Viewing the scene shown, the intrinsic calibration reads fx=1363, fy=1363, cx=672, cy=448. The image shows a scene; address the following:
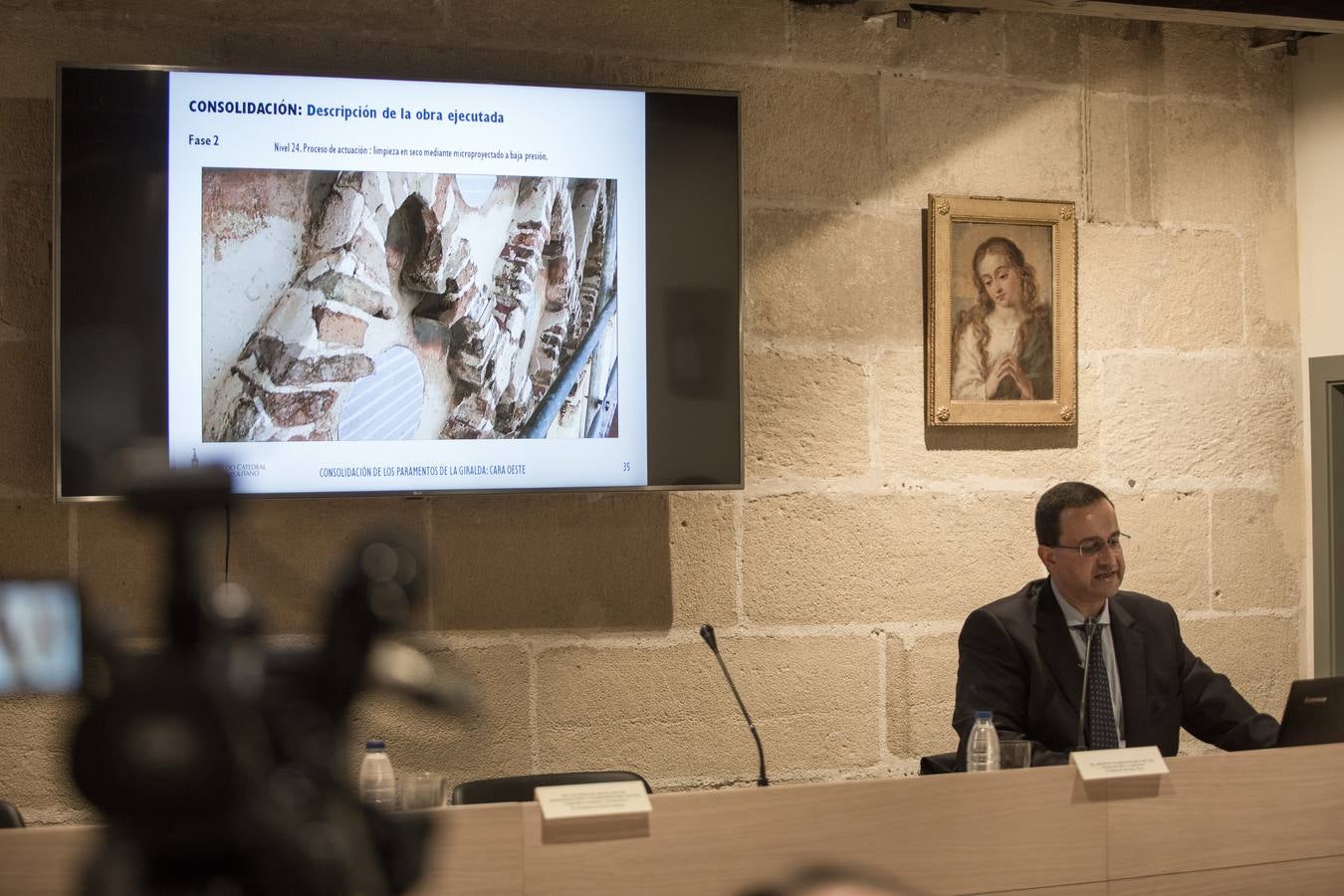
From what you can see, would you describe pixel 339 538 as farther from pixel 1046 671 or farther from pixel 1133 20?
pixel 1133 20

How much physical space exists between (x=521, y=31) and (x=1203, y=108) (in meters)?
2.03

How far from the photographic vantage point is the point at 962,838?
1761 mm

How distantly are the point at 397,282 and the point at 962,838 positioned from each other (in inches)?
79.5

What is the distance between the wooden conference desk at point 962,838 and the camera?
162 centimetres

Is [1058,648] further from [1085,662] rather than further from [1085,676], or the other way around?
[1085,676]

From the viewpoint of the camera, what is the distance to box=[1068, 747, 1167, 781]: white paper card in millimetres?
1843

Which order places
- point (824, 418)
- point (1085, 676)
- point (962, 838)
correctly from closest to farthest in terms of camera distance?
point (962, 838)
point (1085, 676)
point (824, 418)

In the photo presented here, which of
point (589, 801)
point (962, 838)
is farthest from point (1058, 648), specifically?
point (589, 801)

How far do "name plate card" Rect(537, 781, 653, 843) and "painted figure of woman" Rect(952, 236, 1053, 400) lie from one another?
2277 millimetres

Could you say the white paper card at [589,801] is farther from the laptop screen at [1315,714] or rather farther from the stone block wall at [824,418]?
the stone block wall at [824,418]


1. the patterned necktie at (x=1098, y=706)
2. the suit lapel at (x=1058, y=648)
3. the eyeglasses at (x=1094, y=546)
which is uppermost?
the eyeglasses at (x=1094, y=546)

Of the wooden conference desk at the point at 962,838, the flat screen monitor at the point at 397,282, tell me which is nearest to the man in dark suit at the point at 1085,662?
the flat screen monitor at the point at 397,282

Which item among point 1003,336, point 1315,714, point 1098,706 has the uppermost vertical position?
point 1003,336

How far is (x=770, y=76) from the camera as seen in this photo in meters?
3.60
